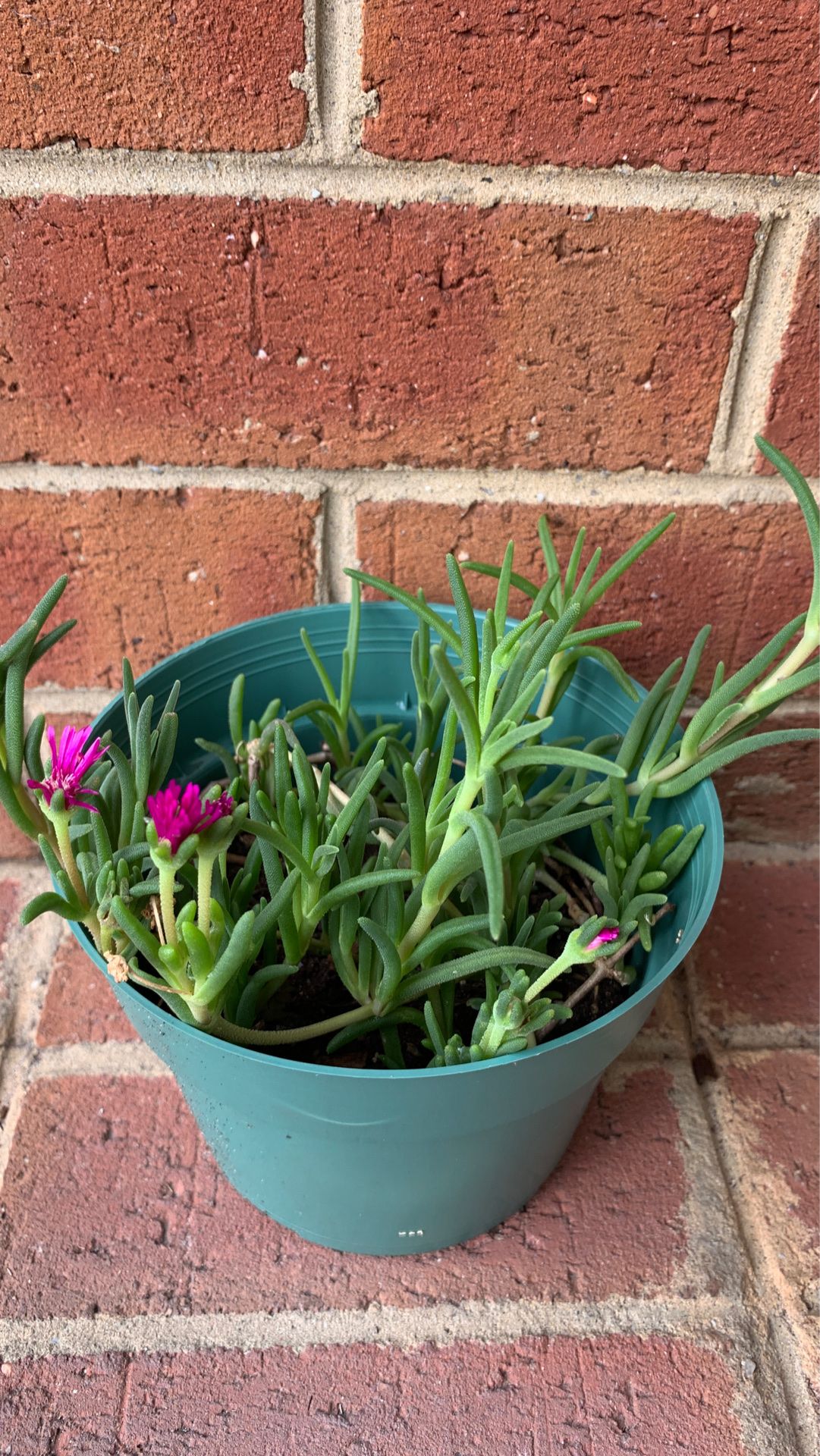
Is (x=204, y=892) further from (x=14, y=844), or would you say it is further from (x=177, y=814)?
(x=14, y=844)

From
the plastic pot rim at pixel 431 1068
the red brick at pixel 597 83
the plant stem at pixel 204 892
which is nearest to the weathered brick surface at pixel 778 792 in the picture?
the plastic pot rim at pixel 431 1068

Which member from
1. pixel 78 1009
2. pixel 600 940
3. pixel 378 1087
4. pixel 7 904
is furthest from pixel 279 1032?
pixel 7 904

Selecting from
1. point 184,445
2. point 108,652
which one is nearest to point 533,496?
point 184,445

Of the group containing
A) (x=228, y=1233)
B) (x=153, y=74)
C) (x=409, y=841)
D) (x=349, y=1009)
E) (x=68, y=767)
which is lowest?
(x=228, y=1233)

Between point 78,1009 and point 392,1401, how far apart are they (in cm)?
37

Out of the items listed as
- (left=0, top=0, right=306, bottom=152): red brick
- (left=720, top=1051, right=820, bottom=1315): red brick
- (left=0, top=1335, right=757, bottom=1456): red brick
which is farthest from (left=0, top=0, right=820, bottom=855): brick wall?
(left=0, top=1335, right=757, bottom=1456): red brick

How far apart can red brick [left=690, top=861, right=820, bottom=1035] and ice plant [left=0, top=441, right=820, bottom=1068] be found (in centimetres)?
19

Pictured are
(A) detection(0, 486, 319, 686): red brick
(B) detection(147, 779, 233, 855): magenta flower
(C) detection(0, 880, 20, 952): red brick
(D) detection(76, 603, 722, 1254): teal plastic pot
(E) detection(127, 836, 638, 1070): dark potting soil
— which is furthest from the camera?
(C) detection(0, 880, 20, 952): red brick

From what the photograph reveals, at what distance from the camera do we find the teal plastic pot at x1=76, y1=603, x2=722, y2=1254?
0.54 metres

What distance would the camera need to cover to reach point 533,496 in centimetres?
78

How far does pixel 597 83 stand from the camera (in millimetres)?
633

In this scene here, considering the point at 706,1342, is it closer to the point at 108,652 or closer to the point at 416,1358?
the point at 416,1358

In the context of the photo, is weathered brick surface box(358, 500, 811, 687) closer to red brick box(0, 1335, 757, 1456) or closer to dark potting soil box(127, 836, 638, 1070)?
dark potting soil box(127, 836, 638, 1070)

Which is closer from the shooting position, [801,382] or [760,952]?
[801,382]
